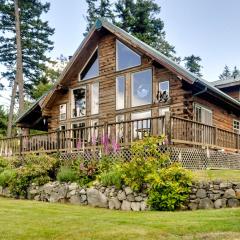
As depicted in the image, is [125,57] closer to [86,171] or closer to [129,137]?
[129,137]


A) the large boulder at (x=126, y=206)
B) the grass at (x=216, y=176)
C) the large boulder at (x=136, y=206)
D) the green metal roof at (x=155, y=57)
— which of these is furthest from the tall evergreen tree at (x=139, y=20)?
the large boulder at (x=136, y=206)

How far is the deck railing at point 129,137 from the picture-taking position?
1517cm

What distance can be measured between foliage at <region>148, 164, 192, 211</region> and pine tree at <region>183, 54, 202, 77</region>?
43989 millimetres

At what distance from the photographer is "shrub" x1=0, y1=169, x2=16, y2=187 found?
17078mm

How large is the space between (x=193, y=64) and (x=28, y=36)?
2403 cm

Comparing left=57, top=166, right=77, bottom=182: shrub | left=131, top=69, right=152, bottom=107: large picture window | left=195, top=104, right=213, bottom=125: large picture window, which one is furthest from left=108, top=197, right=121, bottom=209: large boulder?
left=131, top=69, right=152, bottom=107: large picture window

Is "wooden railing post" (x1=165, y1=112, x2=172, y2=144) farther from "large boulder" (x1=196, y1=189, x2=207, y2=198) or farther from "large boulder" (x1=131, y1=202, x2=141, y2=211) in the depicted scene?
"large boulder" (x1=196, y1=189, x2=207, y2=198)

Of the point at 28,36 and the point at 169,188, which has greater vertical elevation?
the point at 28,36

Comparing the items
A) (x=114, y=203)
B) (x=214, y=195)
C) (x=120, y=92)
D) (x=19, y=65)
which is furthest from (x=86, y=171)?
(x=19, y=65)

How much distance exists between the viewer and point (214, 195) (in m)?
11.9

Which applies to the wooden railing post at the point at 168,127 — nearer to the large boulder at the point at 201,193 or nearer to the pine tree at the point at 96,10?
the large boulder at the point at 201,193

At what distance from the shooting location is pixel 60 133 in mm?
18234

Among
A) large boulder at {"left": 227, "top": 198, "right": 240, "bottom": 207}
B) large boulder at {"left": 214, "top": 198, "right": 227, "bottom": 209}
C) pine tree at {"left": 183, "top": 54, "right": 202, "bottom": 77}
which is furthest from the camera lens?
pine tree at {"left": 183, "top": 54, "right": 202, "bottom": 77}

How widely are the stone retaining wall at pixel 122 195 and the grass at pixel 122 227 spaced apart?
146 cm
